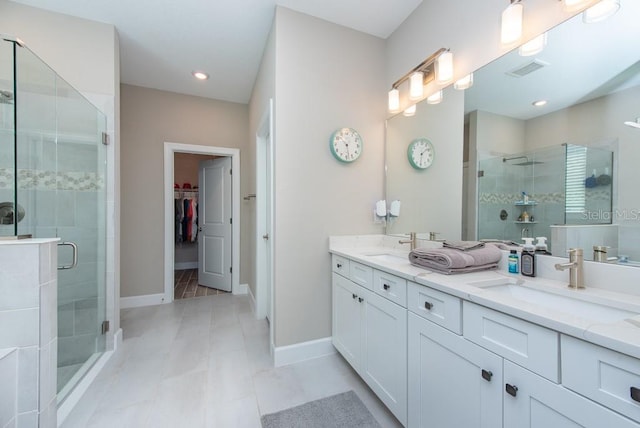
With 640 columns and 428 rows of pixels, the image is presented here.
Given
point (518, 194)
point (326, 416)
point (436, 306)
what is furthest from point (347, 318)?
point (518, 194)

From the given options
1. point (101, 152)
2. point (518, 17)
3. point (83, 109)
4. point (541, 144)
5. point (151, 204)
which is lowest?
point (151, 204)

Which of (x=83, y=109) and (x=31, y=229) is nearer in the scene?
(x=31, y=229)

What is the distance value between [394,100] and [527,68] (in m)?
0.97

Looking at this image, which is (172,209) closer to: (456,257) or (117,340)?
(117,340)

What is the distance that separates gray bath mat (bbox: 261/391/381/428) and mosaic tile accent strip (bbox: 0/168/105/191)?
7.12 ft

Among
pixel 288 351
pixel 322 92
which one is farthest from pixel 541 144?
pixel 288 351

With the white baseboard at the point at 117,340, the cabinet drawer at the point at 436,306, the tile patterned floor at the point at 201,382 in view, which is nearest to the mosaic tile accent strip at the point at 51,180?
the white baseboard at the point at 117,340

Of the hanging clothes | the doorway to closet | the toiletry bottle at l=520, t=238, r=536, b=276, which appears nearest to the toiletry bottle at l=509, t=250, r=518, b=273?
the toiletry bottle at l=520, t=238, r=536, b=276

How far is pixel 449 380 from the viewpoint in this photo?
100 centimetres

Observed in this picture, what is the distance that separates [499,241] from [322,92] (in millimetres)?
1685

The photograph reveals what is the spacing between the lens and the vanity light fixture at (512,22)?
4.09 ft

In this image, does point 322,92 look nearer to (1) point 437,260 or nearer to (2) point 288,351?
(1) point 437,260

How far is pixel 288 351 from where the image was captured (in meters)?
1.95

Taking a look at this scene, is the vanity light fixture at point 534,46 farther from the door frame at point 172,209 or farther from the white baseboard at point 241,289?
the white baseboard at point 241,289
